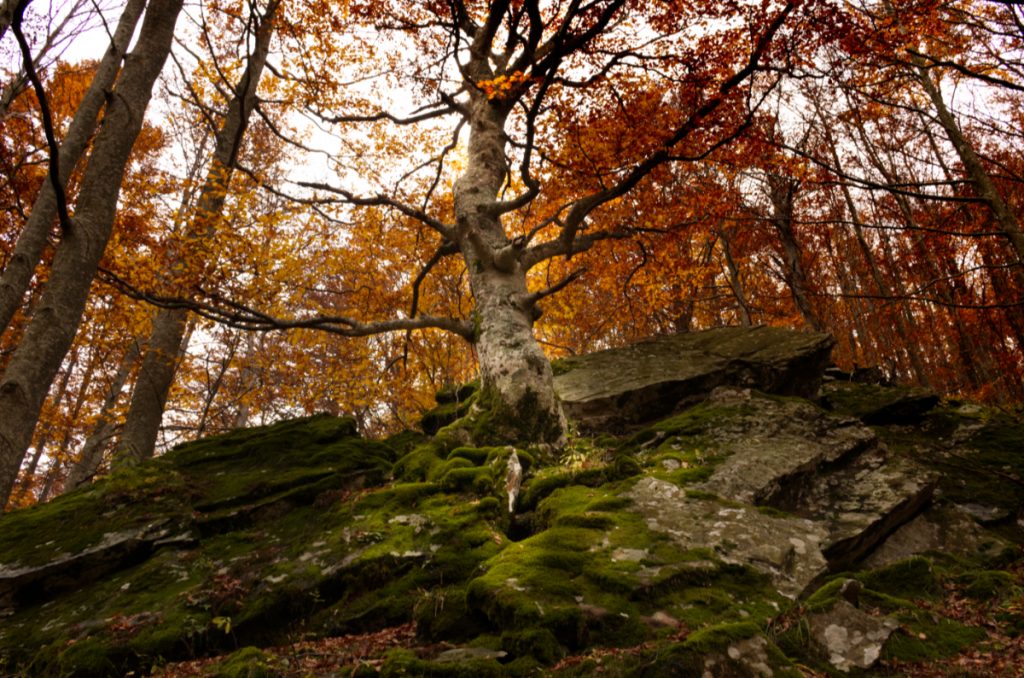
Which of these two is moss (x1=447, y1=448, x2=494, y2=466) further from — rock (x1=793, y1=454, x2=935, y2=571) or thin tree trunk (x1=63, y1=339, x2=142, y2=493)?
thin tree trunk (x1=63, y1=339, x2=142, y2=493)

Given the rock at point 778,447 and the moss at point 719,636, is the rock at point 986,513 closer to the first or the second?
the rock at point 778,447

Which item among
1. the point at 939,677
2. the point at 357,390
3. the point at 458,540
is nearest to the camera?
the point at 939,677

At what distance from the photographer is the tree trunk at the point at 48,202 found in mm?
4758

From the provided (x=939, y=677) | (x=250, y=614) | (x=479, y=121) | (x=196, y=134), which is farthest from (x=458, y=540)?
(x=196, y=134)

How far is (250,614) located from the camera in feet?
12.9

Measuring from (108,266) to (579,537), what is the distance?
10.8 m

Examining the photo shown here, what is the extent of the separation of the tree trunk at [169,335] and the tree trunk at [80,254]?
2.89m

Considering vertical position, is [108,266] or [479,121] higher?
[479,121]

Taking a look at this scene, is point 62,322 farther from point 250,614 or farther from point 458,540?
point 458,540

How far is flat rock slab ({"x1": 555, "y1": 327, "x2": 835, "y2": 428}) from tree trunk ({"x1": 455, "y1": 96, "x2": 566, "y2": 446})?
1.49 metres

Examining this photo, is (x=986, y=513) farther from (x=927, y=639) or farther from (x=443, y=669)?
(x=443, y=669)

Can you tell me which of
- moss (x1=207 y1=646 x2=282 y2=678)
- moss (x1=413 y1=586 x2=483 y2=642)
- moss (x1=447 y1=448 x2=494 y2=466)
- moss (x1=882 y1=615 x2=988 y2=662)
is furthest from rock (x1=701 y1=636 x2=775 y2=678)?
moss (x1=447 y1=448 x2=494 y2=466)

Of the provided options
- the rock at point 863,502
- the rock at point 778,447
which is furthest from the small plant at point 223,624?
the rock at point 863,502

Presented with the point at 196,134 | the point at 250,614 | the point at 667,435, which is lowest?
the point at 250,614
